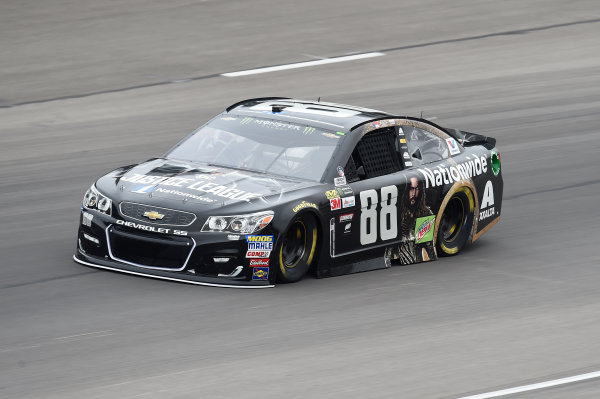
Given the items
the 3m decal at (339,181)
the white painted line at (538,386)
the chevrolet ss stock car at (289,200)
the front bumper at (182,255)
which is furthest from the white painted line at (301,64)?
the white painted line at (538,386)

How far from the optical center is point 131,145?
616 inches

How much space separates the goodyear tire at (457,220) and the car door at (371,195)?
3.07 ft

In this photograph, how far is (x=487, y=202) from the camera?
11883 millimetres

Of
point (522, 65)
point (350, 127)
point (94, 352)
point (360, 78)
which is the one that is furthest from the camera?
point (522, 65)

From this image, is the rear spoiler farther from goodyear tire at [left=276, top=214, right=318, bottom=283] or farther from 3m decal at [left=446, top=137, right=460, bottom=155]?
goodyear tire at [left=276, top=214, right=318, bottom=283]

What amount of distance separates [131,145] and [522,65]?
8.68 m

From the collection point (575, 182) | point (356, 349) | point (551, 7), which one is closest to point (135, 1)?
point (551, 7)

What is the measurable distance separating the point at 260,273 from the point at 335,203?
0.95 m

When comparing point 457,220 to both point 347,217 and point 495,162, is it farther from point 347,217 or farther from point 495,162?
point 347,217

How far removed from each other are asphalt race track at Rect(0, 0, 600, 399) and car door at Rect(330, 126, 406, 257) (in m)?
0.36

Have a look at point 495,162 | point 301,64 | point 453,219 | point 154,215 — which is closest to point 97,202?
point 154,215

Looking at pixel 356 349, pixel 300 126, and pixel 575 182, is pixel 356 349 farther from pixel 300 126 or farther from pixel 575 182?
pixel 575 182

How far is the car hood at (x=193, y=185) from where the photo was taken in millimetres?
9414

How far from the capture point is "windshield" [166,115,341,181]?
10.2 m
